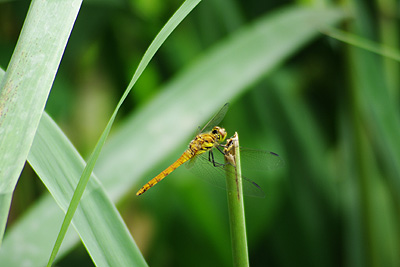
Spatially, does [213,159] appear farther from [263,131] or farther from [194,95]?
[263,131]

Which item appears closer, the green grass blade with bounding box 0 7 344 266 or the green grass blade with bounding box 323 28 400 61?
the green grass blade with bounding box 323 28 400 61

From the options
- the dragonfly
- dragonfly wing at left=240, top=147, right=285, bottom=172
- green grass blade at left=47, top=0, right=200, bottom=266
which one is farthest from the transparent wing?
green grass blade at left=47, top=0, right=200, bottom=266

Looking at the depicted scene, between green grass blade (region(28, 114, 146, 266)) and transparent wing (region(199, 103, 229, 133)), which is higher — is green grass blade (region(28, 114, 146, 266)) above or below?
below

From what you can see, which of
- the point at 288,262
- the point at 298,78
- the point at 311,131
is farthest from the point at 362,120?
the point at 288,262

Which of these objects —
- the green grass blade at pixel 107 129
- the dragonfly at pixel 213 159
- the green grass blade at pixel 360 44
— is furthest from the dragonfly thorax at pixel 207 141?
the green grass blade at pixel 107 129

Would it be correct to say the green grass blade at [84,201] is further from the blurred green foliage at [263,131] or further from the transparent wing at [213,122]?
the blurred green foliage at [263,131]

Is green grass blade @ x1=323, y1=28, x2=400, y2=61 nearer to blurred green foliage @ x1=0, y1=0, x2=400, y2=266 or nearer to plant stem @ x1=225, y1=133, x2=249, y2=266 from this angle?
blurred green foliage @ x1=0, y1=0, x2=400, y2=266

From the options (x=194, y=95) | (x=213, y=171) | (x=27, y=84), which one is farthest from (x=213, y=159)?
(x=27, y=84)

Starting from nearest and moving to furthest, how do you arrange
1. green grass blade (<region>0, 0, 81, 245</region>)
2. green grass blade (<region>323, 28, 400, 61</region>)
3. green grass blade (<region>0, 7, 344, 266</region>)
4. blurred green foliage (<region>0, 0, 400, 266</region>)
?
green grass blade (<region>0, 0, 81, 245</region>) < green grass blade (<region>323, 28, 400, 61</region>) < green grass blade (<region>0, 7, 344, 266</region>) < blurred green foliage (<region>0, 0, 400, 266</region>)
